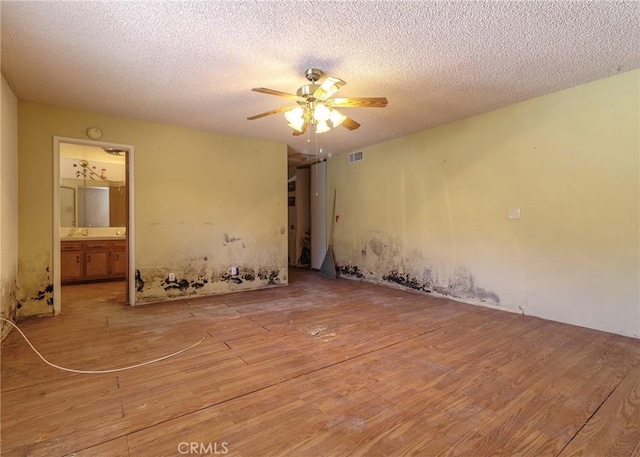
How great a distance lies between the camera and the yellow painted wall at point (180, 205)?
3.36 metres

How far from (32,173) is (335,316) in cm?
391

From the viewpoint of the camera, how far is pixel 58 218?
11.3 feet

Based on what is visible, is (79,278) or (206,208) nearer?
(206,208)

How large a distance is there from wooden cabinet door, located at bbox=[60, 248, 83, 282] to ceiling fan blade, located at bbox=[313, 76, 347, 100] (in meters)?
5.43

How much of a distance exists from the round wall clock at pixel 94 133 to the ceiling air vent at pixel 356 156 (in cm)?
404

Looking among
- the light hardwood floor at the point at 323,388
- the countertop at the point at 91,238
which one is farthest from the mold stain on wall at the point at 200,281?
the countertop at the point at 91,238

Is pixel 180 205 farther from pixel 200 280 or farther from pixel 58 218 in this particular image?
pixel 58 218

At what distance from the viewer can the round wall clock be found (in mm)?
3639

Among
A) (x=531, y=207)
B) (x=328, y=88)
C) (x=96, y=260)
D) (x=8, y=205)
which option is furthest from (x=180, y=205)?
(x=531, y=207)

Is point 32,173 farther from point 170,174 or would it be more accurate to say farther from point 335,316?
point 335,316

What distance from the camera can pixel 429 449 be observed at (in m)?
1.37

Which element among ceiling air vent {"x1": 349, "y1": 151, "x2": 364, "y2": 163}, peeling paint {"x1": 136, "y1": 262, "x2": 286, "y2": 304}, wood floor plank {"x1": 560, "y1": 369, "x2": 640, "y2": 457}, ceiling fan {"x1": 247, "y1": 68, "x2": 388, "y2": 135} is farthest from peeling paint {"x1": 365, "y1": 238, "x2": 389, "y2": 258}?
wood floor plank {"x1": 560, "y1": 369, "x2": 640, "y2": 457}

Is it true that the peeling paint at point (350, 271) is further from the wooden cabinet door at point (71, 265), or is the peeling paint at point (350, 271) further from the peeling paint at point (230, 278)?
the wooden cabinet door at point (71, 265)

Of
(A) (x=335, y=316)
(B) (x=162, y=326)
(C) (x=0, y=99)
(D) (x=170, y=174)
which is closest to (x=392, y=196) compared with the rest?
(A) (x=335, y=316)
